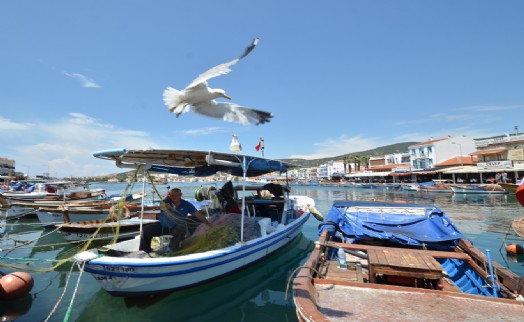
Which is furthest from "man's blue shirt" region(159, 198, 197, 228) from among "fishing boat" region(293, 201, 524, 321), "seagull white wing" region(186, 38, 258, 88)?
"fishing boat" region(293, 201, 524, 321)

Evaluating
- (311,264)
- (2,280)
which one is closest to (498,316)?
(311,264)

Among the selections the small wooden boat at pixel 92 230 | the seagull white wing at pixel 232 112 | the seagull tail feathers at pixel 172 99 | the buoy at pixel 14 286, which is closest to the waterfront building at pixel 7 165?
the small wooden boat at pixel 92 230

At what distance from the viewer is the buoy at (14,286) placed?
597cm

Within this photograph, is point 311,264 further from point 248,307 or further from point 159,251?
point 159,251

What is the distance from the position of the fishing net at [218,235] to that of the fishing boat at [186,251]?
1.1 inches

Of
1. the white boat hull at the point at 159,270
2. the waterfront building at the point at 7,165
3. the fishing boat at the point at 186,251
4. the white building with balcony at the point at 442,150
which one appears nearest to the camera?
the white boat hull at the point at 159,270

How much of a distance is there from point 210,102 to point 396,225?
5.97 meters

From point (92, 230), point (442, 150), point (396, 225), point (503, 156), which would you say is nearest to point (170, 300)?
point (396, 225)

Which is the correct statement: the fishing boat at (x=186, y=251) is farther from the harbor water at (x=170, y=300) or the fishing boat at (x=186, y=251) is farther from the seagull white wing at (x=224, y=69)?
the seagull white wing at (x=224, y=69)

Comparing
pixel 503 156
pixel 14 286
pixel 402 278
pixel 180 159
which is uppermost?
pixel 503 156

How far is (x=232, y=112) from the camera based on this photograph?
7117 millimetres

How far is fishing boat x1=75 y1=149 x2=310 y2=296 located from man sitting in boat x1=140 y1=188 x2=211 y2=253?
26cm

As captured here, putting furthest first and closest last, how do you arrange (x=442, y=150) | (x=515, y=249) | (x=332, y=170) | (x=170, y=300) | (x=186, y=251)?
1. (x=332, y=170)
2. (x=442, y=150)
3. (x=515, y=249)
4. (x=186, y=251)
5. (x=170, y=300)

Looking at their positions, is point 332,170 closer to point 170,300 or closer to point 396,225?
point 396,225
